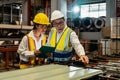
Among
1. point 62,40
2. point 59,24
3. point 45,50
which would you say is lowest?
point 45,50

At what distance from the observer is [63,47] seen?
2594 millimetres

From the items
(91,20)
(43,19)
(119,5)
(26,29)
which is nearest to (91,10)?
(91,20)

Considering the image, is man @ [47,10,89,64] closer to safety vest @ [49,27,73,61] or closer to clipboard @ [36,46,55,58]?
safety vest @ [49,27,73,61]

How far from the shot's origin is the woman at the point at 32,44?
2518 mm

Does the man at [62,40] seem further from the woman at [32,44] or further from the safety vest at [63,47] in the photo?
the woman at [32,44]

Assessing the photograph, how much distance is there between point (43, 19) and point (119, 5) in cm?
672

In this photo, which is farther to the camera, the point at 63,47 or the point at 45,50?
the point at 63,47

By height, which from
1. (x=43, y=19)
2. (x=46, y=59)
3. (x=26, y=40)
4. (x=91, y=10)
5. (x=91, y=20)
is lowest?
(x=46, y=59)

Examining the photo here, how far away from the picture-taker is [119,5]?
28.8 ft

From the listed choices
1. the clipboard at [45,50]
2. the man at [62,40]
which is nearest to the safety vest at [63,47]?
the man at [62,40]

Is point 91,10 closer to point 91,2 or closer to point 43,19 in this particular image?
point 91,2

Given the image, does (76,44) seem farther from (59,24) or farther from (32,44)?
(32,44)

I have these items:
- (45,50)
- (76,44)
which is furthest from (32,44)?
(76,44)

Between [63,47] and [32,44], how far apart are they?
0.39 metres
